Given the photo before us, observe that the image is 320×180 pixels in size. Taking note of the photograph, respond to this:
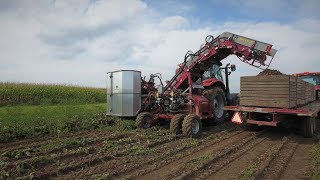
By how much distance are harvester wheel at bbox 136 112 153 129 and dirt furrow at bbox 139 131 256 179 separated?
2.61 meters

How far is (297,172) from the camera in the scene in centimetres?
664

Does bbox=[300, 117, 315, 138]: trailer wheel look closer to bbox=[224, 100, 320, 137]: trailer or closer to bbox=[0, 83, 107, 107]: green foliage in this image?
bbox=[224, 100, 320, 137]: trailer

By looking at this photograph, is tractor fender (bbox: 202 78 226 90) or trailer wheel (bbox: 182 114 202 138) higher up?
tractor fender (bbox: 202 78 226 90)

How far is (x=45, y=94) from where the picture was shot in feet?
84.2

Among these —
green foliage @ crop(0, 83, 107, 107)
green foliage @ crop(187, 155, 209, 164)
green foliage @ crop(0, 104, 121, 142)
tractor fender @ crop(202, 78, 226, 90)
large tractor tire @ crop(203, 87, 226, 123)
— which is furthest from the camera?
green foliage @ crop(0, 83, 107, 107)

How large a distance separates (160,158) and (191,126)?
272cm

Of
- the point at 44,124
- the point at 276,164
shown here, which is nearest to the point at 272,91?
the point at 276,164

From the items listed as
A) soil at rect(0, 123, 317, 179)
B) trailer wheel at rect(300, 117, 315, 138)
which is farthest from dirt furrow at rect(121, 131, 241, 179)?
trailer wheel at rect(300, 117, 315, 138)

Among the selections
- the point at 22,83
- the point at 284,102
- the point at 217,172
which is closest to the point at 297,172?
the point at 217,172

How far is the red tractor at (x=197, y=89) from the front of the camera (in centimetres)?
1136

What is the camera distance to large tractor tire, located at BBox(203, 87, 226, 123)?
12523mm

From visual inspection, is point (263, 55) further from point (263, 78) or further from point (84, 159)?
point (84, 159)

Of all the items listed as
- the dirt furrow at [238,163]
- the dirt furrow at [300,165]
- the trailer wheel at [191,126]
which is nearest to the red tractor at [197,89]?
the trailer wheel at [191,126]

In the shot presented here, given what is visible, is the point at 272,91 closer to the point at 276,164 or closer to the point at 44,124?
the point at 276,164
